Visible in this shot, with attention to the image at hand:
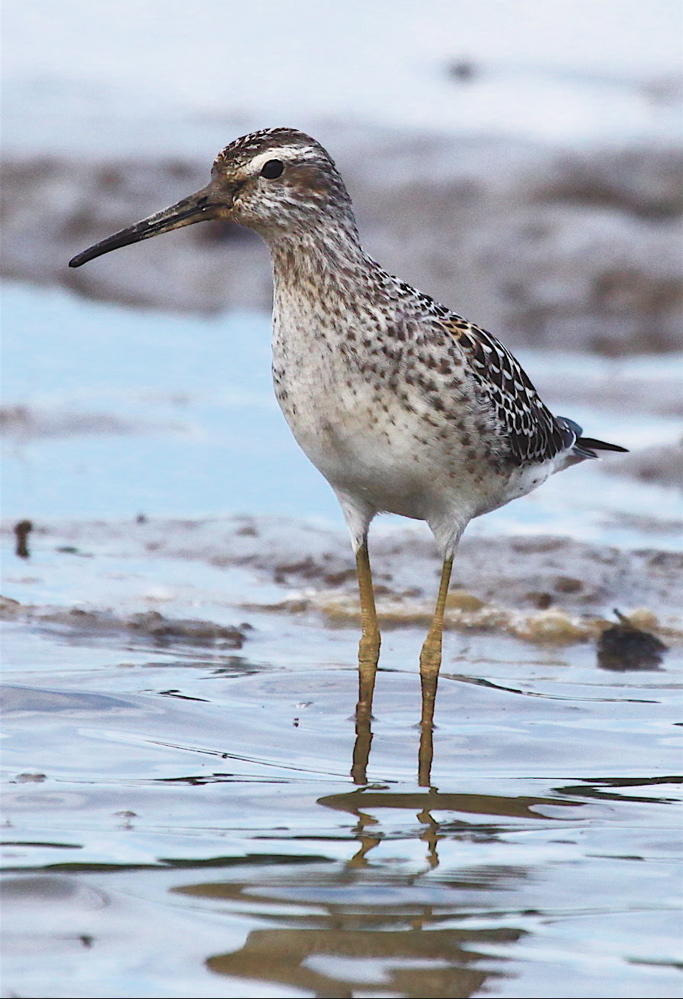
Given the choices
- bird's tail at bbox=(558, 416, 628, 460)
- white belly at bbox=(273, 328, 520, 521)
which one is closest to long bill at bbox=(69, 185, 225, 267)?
white belly at bbox=(273, 328, 520, 521)

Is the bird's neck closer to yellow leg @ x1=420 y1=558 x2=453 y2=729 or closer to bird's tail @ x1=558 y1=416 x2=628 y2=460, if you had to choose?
yellow leg @ x1=420 y1=558 x2=453 y2=729

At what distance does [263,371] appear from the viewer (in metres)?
14.5

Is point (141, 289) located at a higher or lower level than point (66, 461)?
higher

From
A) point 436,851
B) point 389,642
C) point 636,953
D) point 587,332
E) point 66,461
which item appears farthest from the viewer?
point 587,332

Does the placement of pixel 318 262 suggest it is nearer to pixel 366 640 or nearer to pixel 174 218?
pixel 174 218

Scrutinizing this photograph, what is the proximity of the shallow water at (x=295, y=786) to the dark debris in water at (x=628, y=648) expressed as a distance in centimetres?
8

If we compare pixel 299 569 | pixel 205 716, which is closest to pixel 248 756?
pixel 205 716

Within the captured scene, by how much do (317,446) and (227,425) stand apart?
5.74 meters

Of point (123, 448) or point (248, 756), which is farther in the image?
point (123, 448)

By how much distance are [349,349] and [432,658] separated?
Result: 1.48 meters

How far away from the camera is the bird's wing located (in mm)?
7477

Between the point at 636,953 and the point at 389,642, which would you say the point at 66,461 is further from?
the point at 636,953

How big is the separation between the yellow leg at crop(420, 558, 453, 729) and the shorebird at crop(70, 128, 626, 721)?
2 cm

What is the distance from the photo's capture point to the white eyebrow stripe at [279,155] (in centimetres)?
715
